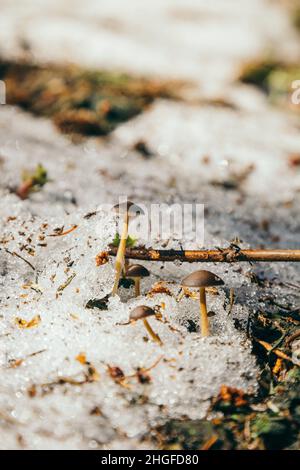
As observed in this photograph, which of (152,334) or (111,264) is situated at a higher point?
(111,264)

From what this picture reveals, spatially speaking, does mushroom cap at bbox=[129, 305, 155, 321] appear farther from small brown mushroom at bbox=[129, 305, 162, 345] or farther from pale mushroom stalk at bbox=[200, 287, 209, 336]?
pale mushroom stalk at bbox=[200, 287, 209, 336]

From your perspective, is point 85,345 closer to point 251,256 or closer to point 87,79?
point 251,256

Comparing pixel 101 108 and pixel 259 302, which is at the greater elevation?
pixel 101 108

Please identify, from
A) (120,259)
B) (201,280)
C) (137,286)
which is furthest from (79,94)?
(201,280)

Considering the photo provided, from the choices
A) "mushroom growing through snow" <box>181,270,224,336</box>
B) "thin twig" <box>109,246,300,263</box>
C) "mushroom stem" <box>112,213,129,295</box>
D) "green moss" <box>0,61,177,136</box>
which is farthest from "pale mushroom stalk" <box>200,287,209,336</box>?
"green moss" <box>0,61,177,136</box>

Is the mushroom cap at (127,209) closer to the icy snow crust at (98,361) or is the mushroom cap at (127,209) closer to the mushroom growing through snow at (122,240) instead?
the mushroom growing through snow at (122,240)

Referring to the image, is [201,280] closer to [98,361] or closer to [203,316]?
[203,316]

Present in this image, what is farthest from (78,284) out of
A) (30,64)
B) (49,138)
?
(30,64)
